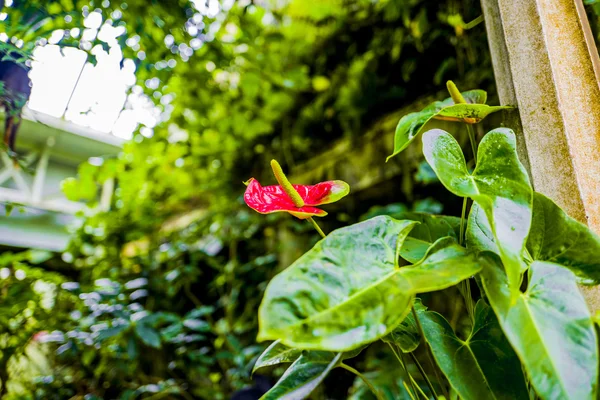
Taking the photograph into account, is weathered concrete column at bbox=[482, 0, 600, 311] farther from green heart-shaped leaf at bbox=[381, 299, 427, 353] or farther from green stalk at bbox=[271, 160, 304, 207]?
green stalk at bbox=[271, 160, 304, 207]

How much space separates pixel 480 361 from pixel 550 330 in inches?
3.7

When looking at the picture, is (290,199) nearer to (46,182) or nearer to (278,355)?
(278,355)

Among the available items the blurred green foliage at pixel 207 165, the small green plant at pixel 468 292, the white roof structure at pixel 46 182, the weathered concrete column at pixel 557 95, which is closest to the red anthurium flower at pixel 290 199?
the small green plant at pixel 468 292

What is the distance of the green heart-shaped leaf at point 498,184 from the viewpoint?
0.33 meters

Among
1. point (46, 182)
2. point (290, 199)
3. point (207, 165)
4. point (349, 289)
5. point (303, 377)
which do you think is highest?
point (46, 182)

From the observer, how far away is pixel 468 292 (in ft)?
1.61

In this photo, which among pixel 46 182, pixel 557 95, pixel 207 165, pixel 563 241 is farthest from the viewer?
pixel 46 182

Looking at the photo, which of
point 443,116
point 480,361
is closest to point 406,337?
point 480,361

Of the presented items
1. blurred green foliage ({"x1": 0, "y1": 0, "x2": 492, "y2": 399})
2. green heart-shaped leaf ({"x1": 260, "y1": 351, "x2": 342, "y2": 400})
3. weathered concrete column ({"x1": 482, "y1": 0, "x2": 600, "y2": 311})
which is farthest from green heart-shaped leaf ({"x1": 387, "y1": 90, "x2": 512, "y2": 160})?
blurred green foliage ({"x1": 0, "y1": 0, "x2": 492, "y2": 399})

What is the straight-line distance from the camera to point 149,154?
2.04 meters

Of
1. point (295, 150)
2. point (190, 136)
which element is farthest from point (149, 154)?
point (295, 150)

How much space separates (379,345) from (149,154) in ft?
4.75

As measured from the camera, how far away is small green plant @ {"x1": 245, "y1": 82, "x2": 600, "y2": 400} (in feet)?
0.98

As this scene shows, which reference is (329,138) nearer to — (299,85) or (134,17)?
(299,85)
